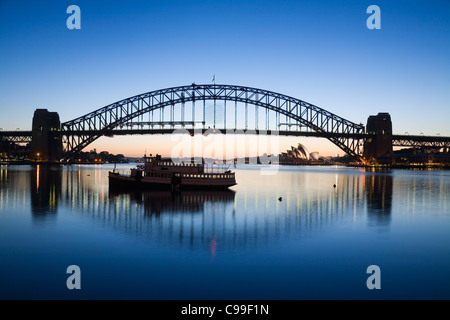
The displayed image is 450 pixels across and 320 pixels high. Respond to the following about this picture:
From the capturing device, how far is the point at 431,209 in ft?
92.9

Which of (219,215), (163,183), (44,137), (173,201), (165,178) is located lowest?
(219,215)

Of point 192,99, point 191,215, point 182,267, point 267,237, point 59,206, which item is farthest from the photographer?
point 192,99

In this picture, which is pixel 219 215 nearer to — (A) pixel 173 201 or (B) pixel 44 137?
(A) pixel 173 201

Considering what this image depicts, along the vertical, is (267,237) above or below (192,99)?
below

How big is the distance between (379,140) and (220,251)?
345ft

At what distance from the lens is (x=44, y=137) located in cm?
10250

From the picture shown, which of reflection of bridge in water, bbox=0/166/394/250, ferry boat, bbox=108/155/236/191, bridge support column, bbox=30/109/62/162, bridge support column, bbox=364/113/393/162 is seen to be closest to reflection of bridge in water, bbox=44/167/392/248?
reflection of bridge in water, bbox=0/166/394/250


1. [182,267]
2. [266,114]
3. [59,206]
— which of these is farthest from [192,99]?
[182,267]

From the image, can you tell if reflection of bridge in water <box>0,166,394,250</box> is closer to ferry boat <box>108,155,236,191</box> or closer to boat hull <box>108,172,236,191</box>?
boat hull <box>108,172,236,191</box>

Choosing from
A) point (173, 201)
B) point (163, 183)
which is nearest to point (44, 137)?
point (163, 183)

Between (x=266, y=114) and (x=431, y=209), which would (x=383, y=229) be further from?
(x=266, y=114)

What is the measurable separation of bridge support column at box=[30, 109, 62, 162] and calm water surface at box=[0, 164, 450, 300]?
82.6 m

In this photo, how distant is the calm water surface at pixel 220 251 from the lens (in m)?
10.6
